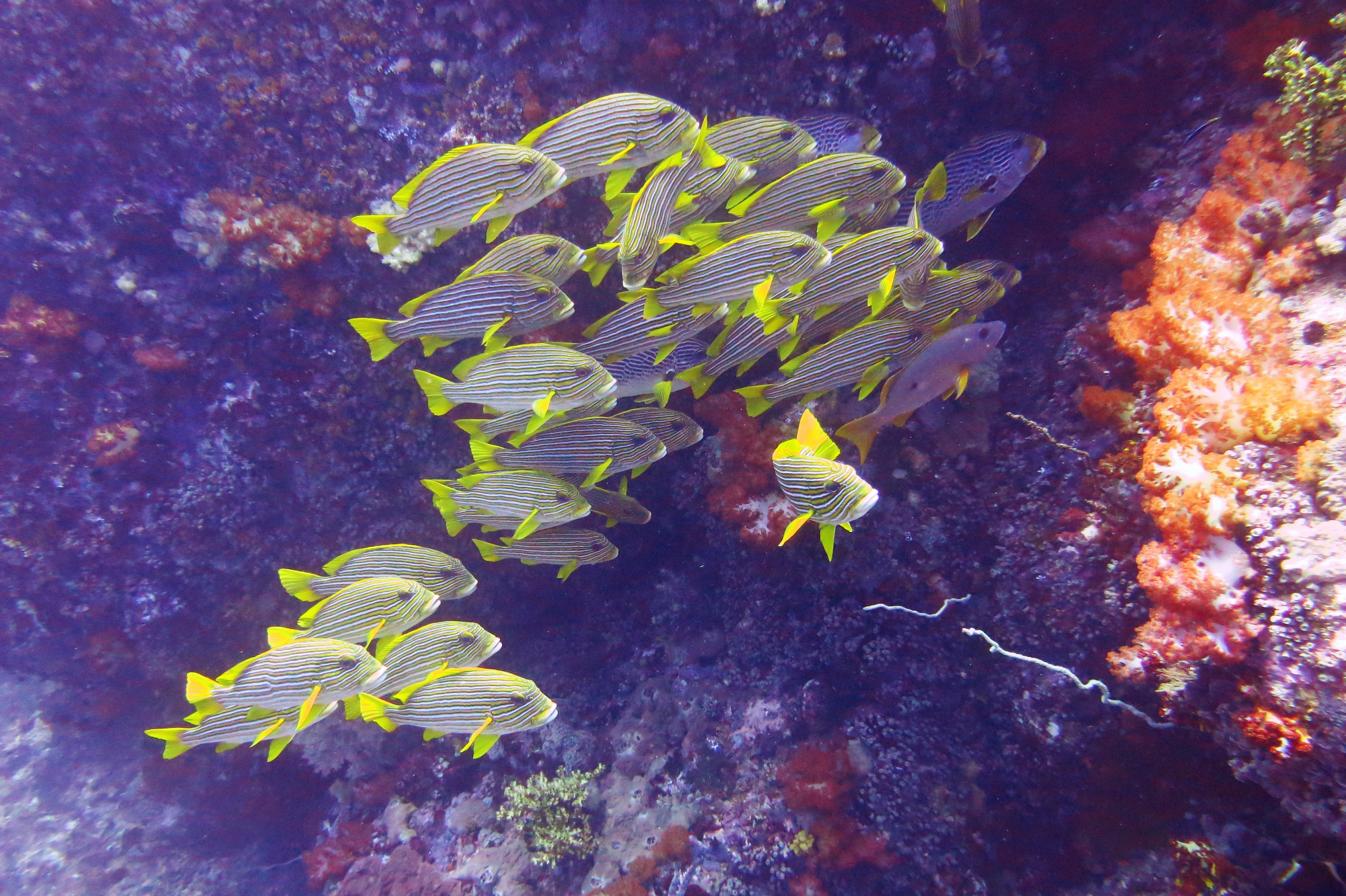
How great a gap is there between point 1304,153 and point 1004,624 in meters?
3.02

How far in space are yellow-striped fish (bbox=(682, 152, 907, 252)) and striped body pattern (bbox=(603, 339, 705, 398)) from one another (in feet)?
2.13

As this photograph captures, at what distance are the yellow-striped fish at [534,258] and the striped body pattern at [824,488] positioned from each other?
1.81 m

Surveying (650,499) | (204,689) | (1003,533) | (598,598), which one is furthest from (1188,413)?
(204,689)

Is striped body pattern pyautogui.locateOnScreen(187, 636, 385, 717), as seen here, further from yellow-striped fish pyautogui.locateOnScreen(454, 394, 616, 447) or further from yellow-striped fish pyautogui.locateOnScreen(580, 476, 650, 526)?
yellow-striped fish pyautogui.locateOnScreen(580, 476, 650, 526)

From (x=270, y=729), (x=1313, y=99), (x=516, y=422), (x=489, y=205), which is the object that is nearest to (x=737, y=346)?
(x=516, y=422)

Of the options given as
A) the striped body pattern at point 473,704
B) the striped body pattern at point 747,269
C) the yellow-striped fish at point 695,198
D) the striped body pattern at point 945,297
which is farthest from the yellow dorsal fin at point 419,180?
the striped body pattern at point 473,704

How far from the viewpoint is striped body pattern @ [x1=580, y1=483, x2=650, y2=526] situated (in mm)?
4238

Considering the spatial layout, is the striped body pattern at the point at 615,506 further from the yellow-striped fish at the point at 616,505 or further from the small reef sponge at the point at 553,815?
the small reef sponge at the point at 553,815

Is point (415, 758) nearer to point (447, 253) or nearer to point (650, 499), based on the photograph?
point (650, 499)

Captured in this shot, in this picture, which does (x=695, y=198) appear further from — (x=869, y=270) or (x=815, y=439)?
(x=815, y=439)

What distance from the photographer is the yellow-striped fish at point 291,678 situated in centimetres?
323

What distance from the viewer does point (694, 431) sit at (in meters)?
4.01

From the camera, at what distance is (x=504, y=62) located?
431cm

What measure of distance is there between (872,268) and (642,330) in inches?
55.2
